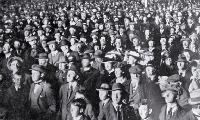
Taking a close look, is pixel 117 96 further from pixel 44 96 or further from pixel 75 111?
pixel 44 96

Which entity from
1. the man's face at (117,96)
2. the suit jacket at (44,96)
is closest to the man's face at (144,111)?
the man's face at (117,96)

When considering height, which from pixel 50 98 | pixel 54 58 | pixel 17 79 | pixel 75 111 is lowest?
pixel 75 111

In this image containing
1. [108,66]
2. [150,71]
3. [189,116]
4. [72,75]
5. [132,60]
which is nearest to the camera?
[189,116]

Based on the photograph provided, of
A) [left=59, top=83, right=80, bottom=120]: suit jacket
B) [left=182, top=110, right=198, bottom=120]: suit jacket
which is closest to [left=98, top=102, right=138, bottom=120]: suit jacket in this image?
[left=59, top=83, right=80, bottom=120]: suit jacket

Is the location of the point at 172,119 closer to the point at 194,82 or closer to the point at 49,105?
the point at 194,82

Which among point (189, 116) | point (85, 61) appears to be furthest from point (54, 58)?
point (189, 116)

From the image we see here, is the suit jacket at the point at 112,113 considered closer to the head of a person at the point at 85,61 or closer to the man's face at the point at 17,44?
the head of a person at the point at 85,61

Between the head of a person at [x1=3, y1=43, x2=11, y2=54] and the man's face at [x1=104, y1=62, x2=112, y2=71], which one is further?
the head of a person at [x1=3, y1=43, x2=11, y2=54]

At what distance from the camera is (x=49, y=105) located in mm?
6398

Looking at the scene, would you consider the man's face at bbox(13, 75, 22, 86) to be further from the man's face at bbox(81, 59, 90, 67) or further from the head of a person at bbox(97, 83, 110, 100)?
the head of a person at bbox(97, 83, 110, 100)

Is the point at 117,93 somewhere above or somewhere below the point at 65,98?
above

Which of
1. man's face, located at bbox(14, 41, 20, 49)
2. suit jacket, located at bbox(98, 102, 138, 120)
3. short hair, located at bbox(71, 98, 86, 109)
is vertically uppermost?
man's face, located at bbox(14, 41, 20, 49)

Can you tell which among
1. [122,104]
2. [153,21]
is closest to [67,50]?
[122,104]

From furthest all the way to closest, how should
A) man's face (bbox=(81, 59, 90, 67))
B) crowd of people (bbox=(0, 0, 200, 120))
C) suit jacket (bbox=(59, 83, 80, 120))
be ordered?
1. man's face (bbox=(81, 59, 90, 67))
2. suit jacket (bbox=(59, 83, 80, 120))
3. crowd of people (bbox=(0, 0, 200, 120))
